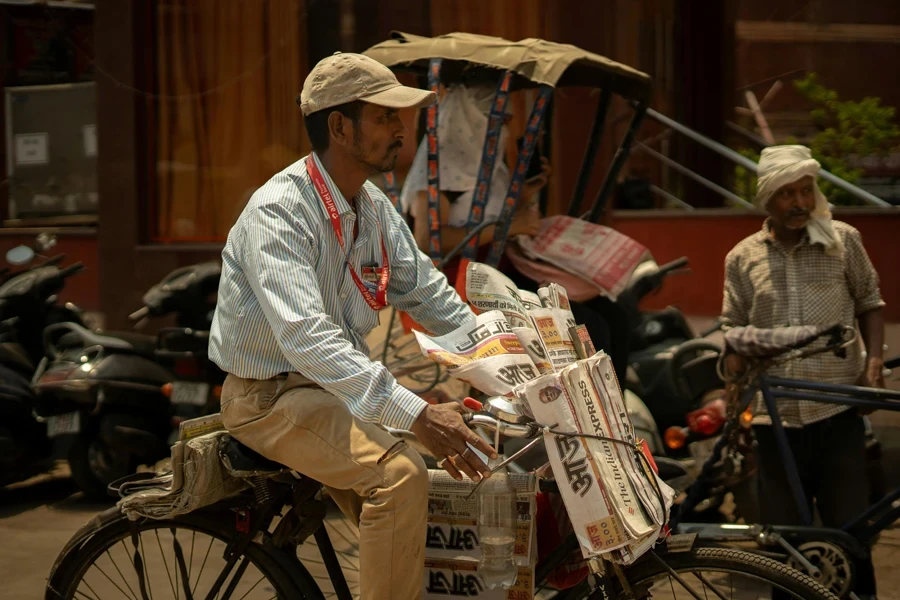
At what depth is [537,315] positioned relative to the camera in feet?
9.06

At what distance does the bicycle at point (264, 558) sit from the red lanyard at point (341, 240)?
48cm

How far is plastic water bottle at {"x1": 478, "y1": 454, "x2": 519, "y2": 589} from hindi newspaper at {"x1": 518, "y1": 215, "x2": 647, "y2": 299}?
2.02 metres

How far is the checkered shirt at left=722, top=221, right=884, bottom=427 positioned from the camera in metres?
3.99

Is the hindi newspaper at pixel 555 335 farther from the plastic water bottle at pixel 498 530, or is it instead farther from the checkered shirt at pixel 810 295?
the checkered shirt at pixel 810 295

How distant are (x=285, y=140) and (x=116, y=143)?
4.56 ft

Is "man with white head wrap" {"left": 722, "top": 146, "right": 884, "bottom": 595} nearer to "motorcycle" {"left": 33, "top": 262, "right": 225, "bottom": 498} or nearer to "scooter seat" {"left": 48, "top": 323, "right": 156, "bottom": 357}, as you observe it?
"motorcycle" {"left": 33, "top": 262, "right": 225, "bottom": 498}

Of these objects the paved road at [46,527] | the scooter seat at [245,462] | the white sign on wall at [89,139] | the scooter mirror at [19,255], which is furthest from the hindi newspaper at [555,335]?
the white sign on wall at [89,139]

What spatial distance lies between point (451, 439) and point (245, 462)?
66 cm

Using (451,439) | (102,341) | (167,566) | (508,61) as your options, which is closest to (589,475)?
(451,439)

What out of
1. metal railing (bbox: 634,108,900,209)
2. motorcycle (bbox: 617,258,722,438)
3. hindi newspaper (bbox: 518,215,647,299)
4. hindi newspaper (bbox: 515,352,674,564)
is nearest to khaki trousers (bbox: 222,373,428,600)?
hindi newspaper (bbox: 515,352,674,564)

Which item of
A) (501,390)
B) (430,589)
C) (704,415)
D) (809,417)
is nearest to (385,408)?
(501,390)

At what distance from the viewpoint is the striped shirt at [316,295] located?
103 inches

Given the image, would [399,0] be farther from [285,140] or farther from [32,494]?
[32,494]

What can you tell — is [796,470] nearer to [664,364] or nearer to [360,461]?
[360,461]
